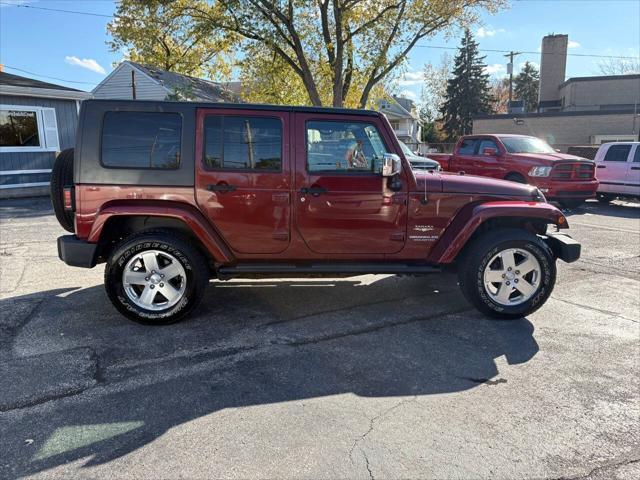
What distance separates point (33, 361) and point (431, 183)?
3.71 metres

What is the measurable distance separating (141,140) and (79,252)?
1152 mm

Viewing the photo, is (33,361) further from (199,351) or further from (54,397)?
(199,351)

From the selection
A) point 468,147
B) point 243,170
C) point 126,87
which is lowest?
point 243,170

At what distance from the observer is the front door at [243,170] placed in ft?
13.4

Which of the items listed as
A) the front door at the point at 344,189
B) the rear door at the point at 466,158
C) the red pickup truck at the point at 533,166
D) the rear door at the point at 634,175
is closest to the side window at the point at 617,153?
the rear door at the point at 634,175

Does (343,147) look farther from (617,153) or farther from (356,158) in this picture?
(617,153)

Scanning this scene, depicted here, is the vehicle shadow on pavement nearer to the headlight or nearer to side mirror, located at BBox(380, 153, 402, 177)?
side mirror, located at BBox(380, 153, 402, 177)

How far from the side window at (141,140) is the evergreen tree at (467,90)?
1853 inches

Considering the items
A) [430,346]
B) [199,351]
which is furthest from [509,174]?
[199,351]

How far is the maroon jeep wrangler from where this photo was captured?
13.3ft

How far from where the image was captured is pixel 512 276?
4.38 meters

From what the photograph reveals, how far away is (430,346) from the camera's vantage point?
12.6ft

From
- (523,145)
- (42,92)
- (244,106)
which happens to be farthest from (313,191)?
(42,92)

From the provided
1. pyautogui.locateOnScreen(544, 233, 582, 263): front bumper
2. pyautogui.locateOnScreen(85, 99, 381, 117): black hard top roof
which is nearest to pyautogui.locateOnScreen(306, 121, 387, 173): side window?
pyautogui.locateOnScreen(85, 99, 381, 117): black hard top roof
